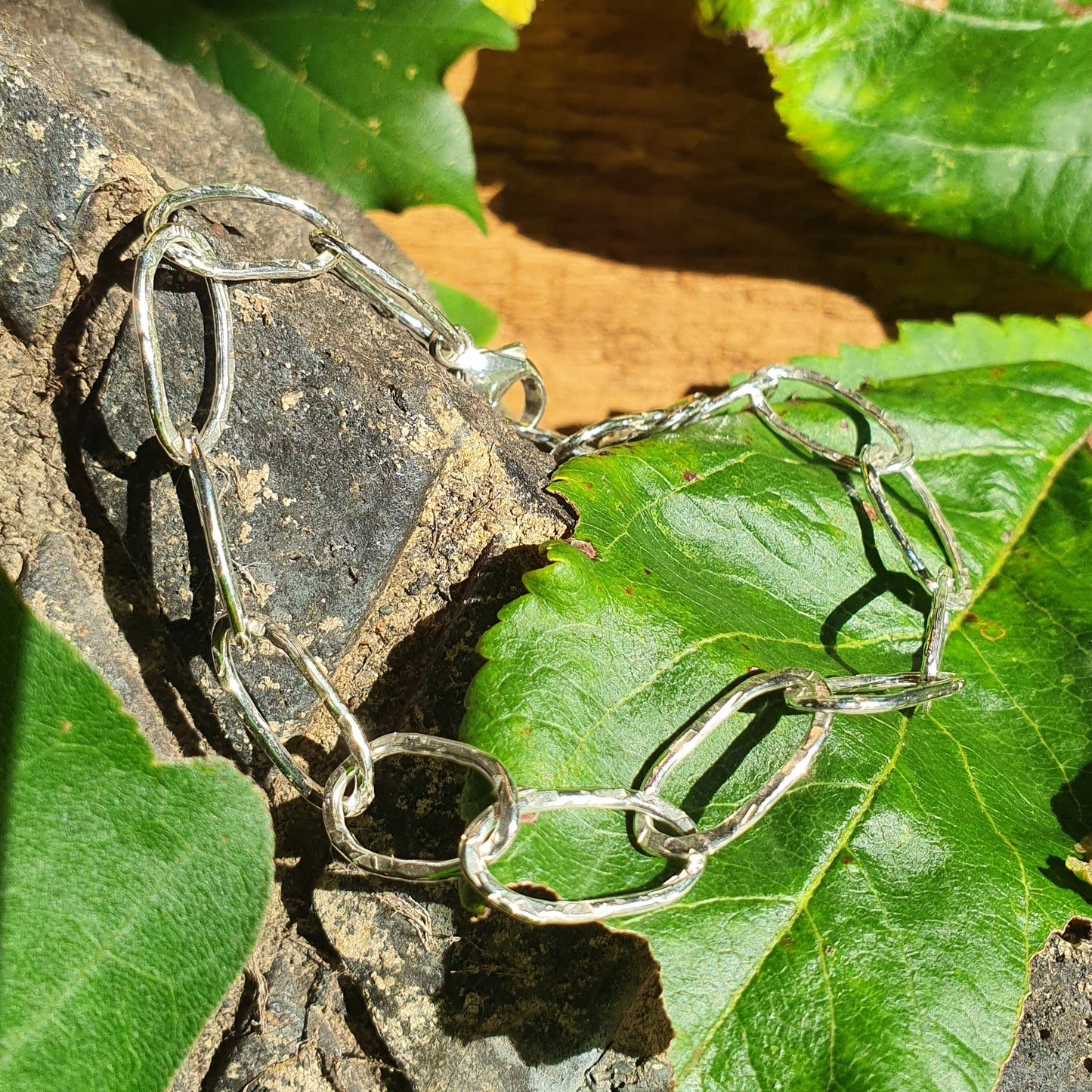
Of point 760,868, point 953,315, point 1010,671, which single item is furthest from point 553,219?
point 760,868

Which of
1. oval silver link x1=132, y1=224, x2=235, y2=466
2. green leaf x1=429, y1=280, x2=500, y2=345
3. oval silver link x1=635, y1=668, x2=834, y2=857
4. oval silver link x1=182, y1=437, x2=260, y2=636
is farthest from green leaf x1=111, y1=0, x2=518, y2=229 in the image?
oval silver link x1=635, y1=668, x2=834, y2=857

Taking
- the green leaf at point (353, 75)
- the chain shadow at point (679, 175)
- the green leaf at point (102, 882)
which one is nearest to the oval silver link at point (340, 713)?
the green leaf at point (102, 882)

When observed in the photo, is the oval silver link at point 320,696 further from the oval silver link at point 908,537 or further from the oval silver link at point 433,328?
the oval silver link at point 908,537

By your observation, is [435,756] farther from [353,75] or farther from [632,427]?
[353,75]

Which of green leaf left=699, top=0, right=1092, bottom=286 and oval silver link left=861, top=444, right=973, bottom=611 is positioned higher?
green leaf left=699, top=0, right=1092, bottom=286

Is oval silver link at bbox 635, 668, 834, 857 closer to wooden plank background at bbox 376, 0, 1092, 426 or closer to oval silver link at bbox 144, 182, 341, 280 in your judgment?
oval silver link at bbox 144, 182, 341, 280

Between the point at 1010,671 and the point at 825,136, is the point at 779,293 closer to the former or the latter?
the point at 825,136
